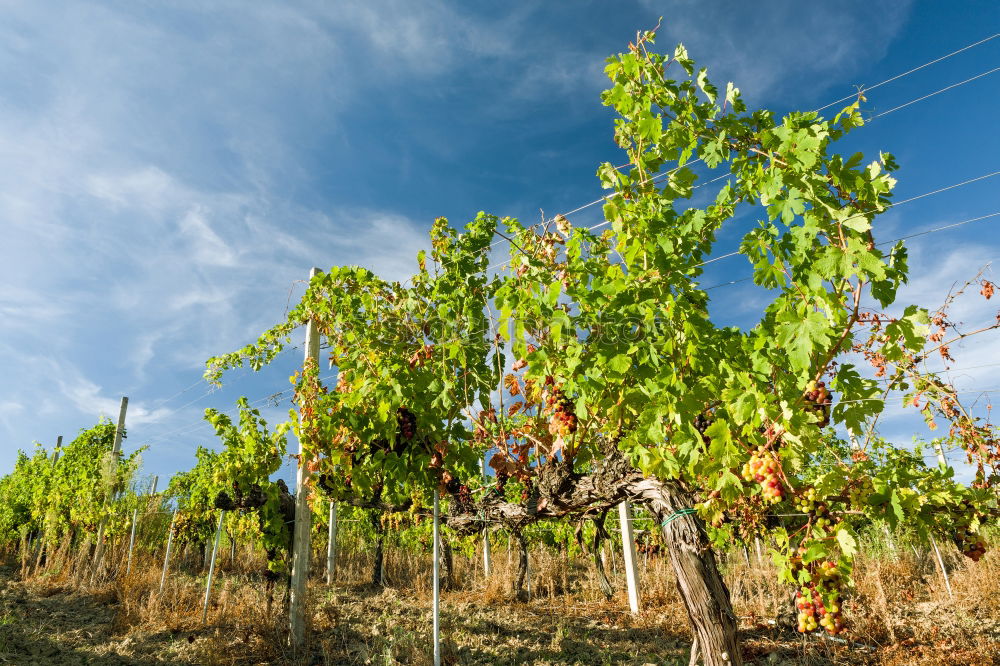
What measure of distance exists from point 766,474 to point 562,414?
55.9 inches

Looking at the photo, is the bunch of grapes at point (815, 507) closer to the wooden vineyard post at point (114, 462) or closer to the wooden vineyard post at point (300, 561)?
the wooden vineyard post at point (300, 561)

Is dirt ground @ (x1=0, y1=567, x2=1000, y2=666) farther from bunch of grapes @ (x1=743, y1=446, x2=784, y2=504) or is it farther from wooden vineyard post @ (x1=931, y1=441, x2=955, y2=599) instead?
bunch of grapes @ (x1=743, y1=446, x2=784, y2=504)

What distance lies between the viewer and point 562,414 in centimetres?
367

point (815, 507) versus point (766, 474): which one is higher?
point (766, 474)

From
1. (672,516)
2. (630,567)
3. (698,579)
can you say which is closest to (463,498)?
(672,516)

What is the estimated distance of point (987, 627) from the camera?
20.0 ft

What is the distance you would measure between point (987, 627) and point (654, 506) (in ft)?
17.4

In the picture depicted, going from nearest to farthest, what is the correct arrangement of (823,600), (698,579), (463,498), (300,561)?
(823,600), (698,579), (463,498), (300,561)

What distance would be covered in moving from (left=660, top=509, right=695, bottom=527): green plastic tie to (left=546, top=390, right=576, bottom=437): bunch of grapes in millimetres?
830

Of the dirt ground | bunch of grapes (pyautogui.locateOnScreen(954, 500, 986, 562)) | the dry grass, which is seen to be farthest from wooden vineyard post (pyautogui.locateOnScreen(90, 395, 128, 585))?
bunch of grapes (pyautogui.locateOnScreen(954, 500, 986, 562))

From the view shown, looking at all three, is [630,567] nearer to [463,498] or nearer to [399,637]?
[399,637]

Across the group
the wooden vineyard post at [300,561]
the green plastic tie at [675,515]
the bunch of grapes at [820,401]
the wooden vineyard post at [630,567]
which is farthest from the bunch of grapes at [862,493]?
the wooden vineyard post at [630,567]

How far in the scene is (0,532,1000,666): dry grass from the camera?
5703mm

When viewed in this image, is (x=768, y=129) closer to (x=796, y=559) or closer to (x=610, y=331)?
(x=610, y=331)
